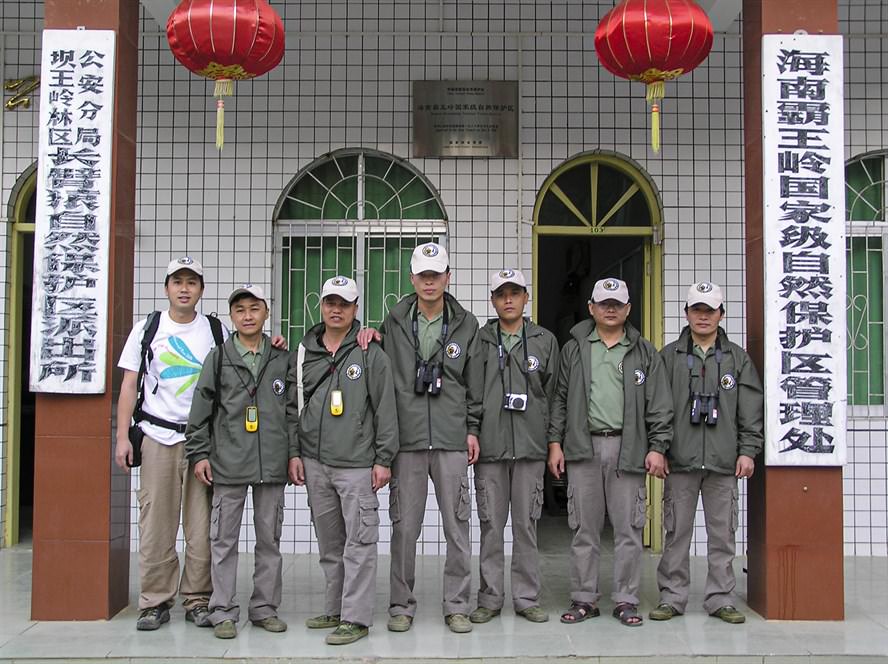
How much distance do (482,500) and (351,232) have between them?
2.98 metres

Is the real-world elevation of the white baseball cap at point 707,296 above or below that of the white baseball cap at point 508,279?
below

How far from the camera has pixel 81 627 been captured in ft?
17.3

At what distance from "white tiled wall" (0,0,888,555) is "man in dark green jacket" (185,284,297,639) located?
2.20 m

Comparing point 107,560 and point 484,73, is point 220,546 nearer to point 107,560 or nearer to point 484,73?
point 107,560

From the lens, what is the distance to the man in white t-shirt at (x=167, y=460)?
209 inches

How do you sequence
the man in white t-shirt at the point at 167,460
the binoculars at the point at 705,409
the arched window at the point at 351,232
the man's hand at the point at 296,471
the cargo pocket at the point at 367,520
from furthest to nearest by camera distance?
the arched window at the point at 351,232
the binoculars at the point at 705,409
the man in white t-shirt at the point at 167,460
the man's hand at the point at 296,471
the cargo pocket at the point at 367,520

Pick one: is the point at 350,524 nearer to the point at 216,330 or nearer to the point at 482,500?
the point at 482,500

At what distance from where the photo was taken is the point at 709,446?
5.43 m

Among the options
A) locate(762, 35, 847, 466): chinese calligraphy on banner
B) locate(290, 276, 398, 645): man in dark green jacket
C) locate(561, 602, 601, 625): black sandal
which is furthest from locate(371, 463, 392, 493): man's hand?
locate(762, 35, 847, 466): chinese calligraphy on banner

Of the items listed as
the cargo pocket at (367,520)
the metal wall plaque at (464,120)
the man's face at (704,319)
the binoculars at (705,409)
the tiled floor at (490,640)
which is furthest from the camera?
the metal wall plaque at (464,120)

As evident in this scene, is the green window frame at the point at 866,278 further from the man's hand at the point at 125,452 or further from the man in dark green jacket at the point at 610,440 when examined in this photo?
the man's hand at the point at 125,452

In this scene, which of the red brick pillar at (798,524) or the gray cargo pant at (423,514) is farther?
the red brick pillar at (798,524)

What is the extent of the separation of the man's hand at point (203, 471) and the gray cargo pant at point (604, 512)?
2107 millimetres

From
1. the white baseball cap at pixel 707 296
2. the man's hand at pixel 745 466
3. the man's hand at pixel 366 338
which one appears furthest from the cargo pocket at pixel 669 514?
the man's hand at pixel 366 338
